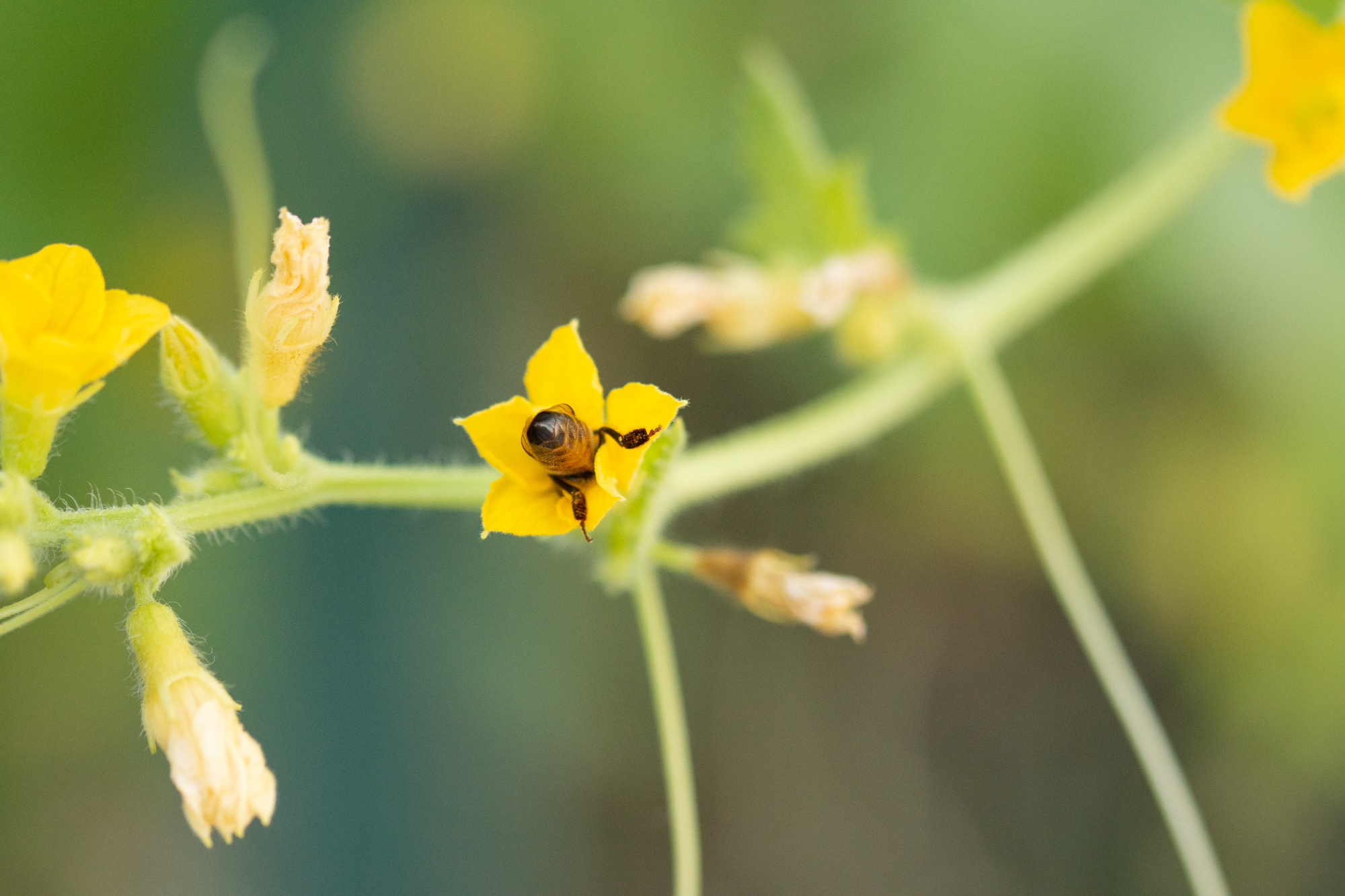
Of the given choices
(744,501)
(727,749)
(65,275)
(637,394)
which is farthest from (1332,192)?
(65,275)

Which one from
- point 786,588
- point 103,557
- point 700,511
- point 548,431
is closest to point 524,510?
point 548,431

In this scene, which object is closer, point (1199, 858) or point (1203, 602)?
point (1199, 858)

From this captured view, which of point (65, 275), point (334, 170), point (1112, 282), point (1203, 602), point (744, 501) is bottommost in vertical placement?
point (65, 275)

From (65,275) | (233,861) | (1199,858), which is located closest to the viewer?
(65,275)

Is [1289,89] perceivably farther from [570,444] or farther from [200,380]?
[200,380]

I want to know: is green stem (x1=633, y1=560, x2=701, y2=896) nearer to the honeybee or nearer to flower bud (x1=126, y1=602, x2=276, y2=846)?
the honeybee

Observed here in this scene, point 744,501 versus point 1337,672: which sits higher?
point 744,501

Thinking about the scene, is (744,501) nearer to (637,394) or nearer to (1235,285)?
(1235,285)
